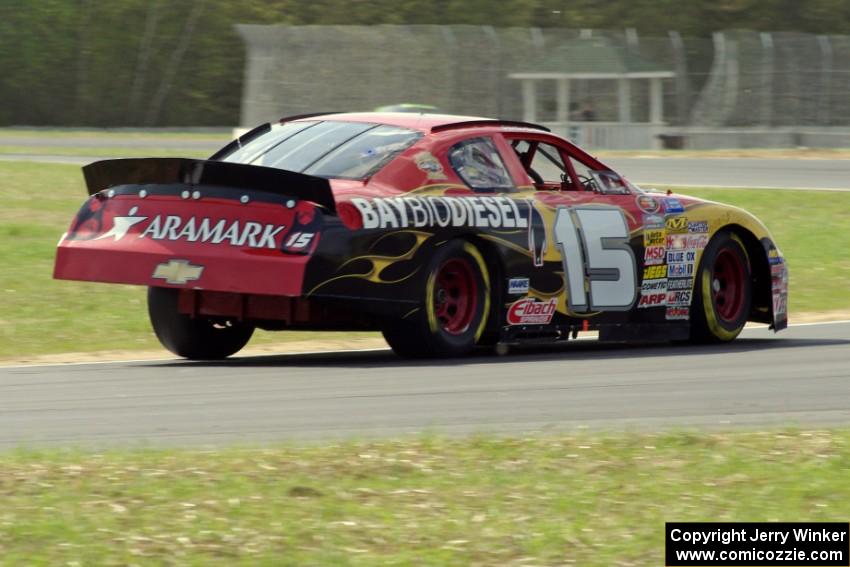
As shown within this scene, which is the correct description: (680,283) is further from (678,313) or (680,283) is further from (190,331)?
(190,331)

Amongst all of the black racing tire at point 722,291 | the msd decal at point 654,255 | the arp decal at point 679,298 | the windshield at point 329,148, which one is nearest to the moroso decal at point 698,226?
the black racing tire at point 722,291

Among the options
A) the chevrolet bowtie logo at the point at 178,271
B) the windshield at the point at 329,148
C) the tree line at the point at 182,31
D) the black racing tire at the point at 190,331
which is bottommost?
the black racing tire at the point at 190,331

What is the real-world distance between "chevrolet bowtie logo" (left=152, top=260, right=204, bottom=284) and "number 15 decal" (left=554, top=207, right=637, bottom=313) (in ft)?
8.25

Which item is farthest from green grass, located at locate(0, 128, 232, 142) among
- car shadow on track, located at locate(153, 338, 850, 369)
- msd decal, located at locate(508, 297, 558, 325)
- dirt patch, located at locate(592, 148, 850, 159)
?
msd decal, located at locate(508, 297, 558, 325)

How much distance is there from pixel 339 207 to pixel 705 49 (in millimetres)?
35831

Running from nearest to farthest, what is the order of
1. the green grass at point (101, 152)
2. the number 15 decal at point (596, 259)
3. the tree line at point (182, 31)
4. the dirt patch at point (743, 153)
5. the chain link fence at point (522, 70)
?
the number 15 decal at point (596, 259) < the green grass at point (101, 152) < the dirt patch at point (743, 153) < the chain link fence at point (522, 70) < the tree line at point (182, 31)

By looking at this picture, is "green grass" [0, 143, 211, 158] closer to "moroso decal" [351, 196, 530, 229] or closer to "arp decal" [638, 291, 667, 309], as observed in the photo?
"arp decal" [638, 291, 667, 309]

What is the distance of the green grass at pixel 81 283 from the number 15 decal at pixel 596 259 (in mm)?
2907

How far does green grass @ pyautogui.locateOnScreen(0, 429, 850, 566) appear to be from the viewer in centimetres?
504

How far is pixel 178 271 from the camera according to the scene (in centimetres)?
959

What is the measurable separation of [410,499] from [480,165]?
16.9 feet

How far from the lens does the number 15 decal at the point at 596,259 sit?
10812 millimetres

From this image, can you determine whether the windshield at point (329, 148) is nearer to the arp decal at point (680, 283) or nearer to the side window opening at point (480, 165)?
the side window opening at point (480, 165)
